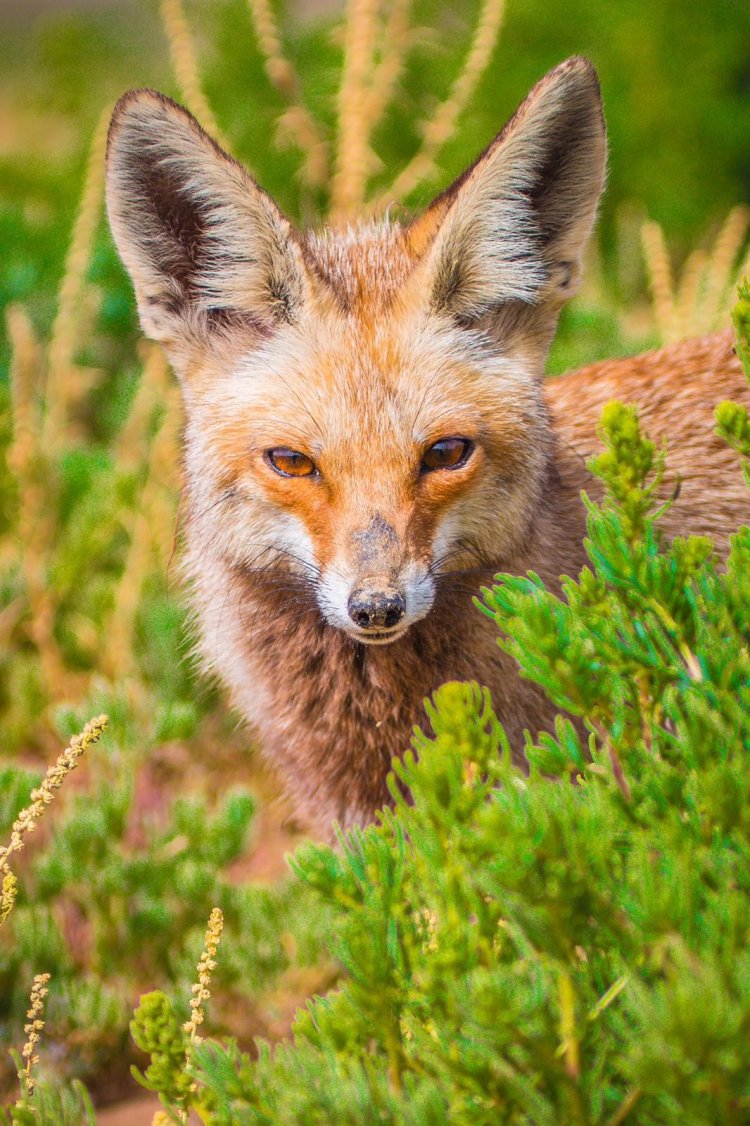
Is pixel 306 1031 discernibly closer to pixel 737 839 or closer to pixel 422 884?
pixel 422 884

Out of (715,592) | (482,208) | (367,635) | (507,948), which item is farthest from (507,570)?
(507,948)

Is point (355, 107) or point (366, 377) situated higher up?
point (355, 107)

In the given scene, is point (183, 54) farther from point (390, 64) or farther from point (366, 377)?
point (366, 377)

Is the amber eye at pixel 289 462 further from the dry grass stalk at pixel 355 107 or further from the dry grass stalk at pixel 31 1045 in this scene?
the dry grass stalk at pixel 355 107

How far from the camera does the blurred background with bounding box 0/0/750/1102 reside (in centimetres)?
346

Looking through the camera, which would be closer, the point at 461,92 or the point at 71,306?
the point at 461,92

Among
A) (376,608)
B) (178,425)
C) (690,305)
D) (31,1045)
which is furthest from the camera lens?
(690,305)

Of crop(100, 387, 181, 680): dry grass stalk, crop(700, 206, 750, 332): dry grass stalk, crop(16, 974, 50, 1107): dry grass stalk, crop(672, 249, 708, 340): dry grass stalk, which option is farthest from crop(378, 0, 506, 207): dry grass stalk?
crop(16, 974, 50, 1107): dry grass stalk

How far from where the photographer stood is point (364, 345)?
9.02 feet

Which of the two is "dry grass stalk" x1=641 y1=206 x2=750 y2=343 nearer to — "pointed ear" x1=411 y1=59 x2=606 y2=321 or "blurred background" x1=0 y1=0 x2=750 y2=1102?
"blurred background" x1=0 y1=0 x2=750 y2=1102

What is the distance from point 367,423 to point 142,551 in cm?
264

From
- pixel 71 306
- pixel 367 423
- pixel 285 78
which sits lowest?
pixel 367 423

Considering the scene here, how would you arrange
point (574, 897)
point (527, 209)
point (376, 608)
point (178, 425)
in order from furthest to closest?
point (178, 425) < point (527, 209) < point (376, 608) < point (574, 897)

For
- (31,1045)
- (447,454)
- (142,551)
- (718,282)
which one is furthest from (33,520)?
(718,282)
